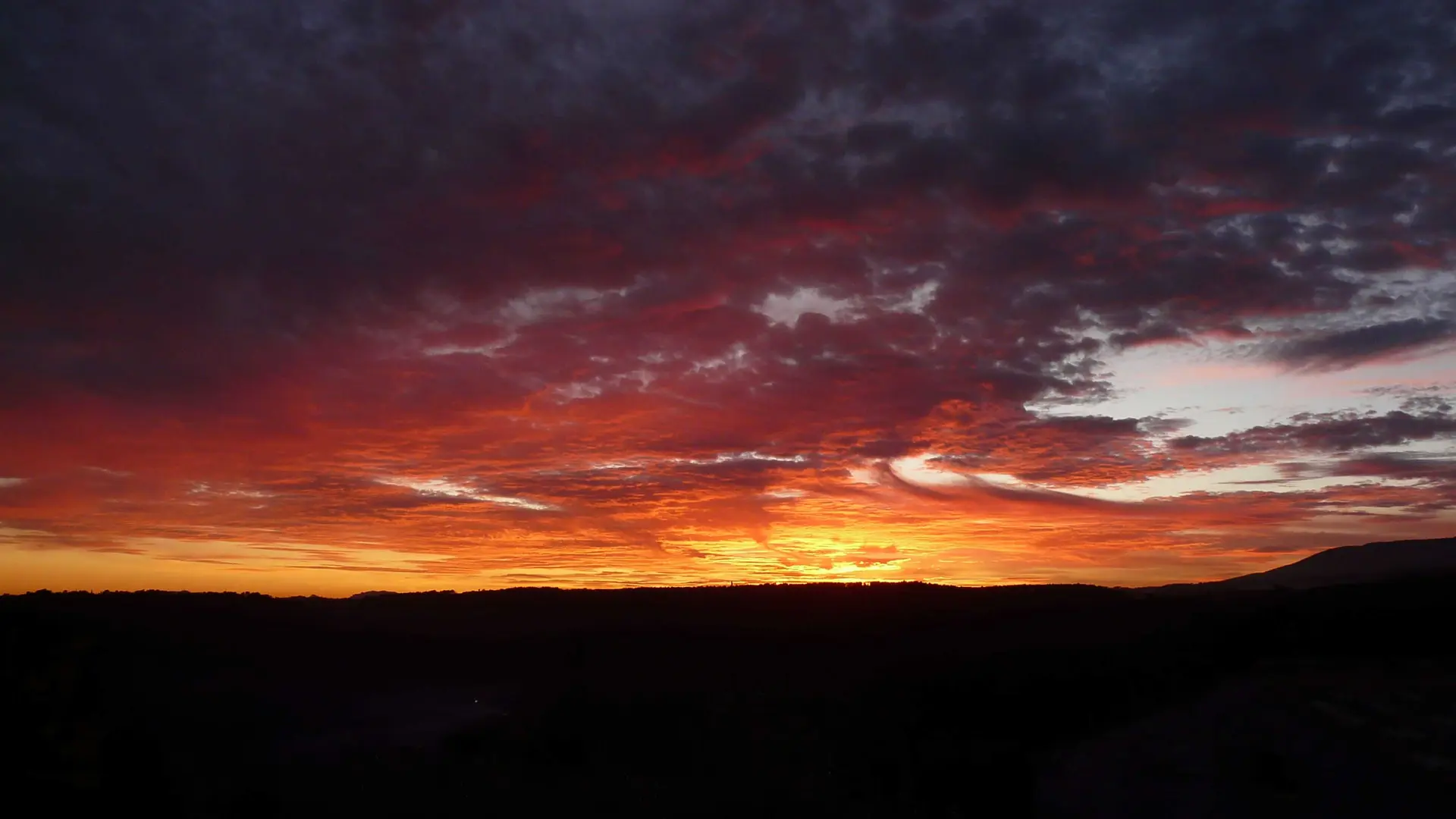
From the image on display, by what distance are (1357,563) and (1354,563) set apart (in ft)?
1.11

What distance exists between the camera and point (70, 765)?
11094mm

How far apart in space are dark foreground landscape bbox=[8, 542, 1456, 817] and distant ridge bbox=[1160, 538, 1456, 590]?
25.0 meters

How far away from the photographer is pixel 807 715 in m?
25.5

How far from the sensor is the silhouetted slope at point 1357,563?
6075cm

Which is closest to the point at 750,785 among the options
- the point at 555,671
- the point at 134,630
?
the point at 555,671

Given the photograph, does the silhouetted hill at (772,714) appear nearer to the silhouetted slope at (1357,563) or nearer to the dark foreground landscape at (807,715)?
the dark foreground landscape at (807,715)

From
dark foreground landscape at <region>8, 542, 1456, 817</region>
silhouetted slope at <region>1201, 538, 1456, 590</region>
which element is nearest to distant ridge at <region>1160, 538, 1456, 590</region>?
silhouetted slope at <region>1201, 538, 1456, 590</region>

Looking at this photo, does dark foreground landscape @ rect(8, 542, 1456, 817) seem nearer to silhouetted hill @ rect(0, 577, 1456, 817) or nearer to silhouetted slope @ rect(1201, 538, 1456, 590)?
silhouetted hill @ rect(0, 577, 1456, 817)

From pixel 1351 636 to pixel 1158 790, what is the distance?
806 cm

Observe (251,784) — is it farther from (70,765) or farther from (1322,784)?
(1322,784)

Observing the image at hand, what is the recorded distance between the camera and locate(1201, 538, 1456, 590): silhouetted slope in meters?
60.8

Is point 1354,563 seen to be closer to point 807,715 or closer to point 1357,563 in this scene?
point 1357,563

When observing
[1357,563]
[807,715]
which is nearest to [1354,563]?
[1357,563]

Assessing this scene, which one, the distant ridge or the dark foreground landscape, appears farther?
the distant ridge
